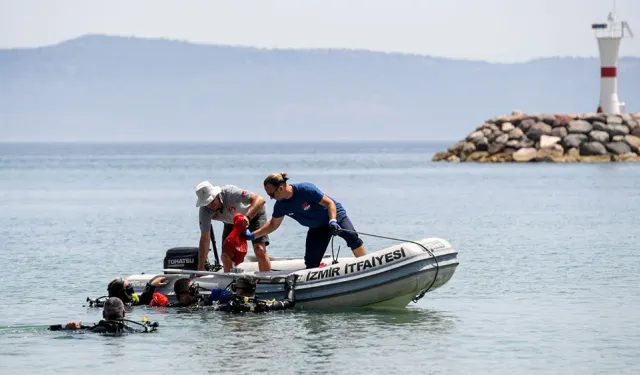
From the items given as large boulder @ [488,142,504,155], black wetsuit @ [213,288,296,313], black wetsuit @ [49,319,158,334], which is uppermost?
black wetsuit @ [213,288,296,313]

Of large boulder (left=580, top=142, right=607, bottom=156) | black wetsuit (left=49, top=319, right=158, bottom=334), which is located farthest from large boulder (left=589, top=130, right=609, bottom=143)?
black wetsuit (left=49, top=319, right=158, bottom=334)

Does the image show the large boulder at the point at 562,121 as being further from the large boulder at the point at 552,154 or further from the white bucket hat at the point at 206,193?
the white bucket hat at the point at 206,193

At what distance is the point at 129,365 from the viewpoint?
15914 mm

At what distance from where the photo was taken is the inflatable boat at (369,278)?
1822 centimetres

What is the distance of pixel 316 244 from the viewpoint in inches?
747

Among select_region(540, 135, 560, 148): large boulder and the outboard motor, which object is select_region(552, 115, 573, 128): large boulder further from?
the outboard motor

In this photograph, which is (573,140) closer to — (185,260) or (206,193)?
(185,260)

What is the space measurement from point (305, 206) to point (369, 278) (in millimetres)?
1283

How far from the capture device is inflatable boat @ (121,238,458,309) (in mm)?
18219

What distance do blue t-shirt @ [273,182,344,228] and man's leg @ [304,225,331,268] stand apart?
26 cm

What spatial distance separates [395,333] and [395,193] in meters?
45.0

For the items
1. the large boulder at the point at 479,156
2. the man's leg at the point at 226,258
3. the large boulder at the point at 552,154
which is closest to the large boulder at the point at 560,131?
the large boulder at the point at 552,154

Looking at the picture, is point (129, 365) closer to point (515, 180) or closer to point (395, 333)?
point (395, 333)

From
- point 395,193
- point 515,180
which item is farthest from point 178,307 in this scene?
point 515,180
